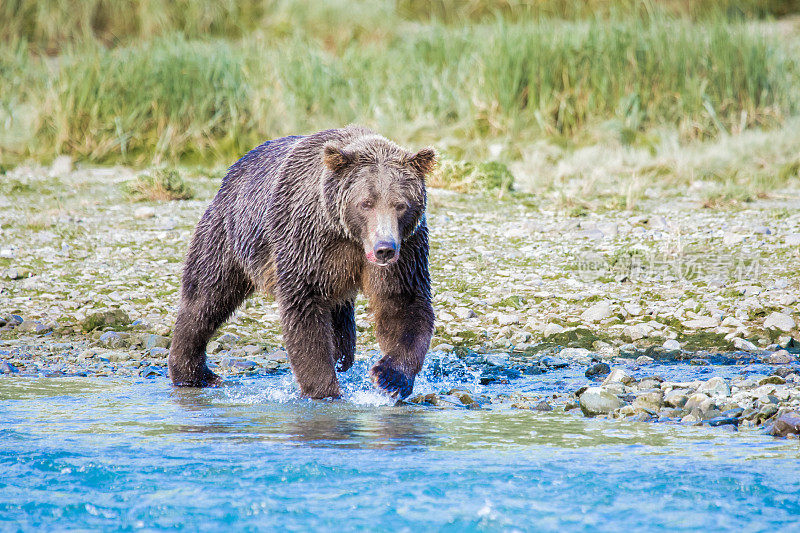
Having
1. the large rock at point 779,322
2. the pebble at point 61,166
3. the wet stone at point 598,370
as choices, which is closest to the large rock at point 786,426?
the wet stone at point 598,370

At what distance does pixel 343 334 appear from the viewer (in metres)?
6.33

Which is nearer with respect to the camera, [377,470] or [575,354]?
[377,470]

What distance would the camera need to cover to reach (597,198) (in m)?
10.2

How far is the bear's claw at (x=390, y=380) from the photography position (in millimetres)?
5359

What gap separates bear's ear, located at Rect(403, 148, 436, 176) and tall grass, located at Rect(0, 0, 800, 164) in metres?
6.79

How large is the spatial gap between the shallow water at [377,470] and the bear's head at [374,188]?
3.30 feet

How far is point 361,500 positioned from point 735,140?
9.20 metres

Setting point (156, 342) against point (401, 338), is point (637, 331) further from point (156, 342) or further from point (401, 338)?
point (156, 342)

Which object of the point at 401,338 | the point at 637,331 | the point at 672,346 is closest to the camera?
the point at 401,338

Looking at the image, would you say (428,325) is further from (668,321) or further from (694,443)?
(668,321)

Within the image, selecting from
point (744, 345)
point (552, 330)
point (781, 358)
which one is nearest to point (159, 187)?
point (552, 330)

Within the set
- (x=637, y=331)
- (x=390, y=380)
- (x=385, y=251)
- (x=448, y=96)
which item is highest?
(x=385, y=251)

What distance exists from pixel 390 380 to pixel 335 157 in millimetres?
1258

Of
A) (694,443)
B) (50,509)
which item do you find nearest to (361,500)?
(50,509)
